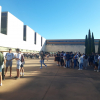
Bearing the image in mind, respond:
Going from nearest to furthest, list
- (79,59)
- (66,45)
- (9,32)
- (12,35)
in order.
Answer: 1. (79,59)
2. (9,32)
3. (12,35)
4. (66,45)

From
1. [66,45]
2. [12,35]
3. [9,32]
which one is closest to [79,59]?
[9,32]

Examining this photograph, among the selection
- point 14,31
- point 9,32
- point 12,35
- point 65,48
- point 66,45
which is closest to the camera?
point 9,32

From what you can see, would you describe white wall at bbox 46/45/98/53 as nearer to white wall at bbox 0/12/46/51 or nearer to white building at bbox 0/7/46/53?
white wall at bbox 0/12/46/51

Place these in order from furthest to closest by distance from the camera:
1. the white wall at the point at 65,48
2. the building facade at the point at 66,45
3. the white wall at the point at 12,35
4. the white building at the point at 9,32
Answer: the building facade at the point at 66,45
the white wall at the point at 65,48
the white wall at the point at 12,35
the white building at the point at 9,32

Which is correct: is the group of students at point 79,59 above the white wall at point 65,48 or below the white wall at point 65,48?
below

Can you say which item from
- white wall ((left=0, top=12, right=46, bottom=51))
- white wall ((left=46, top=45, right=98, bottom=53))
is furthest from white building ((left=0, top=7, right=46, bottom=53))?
white wall ((left=46, top=45, right=98, bottom=53))

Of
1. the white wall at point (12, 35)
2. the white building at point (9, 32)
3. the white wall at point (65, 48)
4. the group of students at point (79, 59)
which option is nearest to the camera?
the group of students at point (79, 59)

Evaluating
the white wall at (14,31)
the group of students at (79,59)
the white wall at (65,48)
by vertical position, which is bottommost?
the group of students at (79,59)

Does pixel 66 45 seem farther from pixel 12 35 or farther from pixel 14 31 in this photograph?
pixel 12 35

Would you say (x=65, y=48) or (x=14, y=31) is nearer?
(x=14, y=31)

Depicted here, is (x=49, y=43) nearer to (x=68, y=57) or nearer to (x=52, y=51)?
(x=52, y=51)

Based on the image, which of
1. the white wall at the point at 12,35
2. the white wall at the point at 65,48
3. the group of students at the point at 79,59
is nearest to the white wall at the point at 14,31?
the white wall at the point at 12,35

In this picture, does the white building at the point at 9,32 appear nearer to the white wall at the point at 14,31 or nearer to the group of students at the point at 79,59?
the white wall at the point at 14,31

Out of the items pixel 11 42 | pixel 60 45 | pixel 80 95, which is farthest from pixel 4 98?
pixel 60 45
